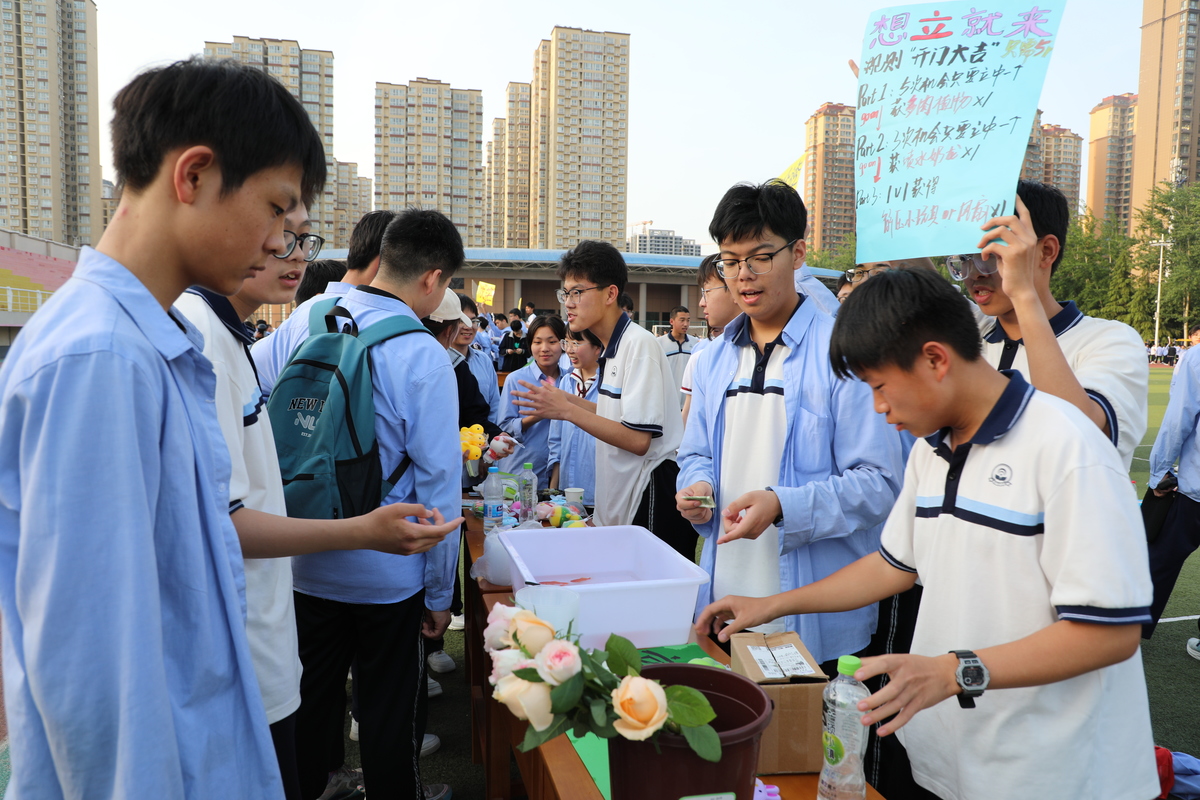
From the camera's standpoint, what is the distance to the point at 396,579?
7.43 ft

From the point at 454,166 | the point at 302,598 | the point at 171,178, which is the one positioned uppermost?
the point at 454,166

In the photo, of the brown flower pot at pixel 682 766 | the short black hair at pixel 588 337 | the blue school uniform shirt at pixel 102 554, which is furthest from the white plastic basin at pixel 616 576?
the short black hair at pixel 588 337

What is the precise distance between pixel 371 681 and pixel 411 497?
601mm

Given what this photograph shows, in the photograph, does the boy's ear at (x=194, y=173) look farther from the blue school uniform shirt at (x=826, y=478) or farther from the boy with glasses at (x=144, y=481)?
the blue school uniform shirt at (x=826, y=478)

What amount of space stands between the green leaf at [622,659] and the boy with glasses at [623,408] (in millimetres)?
2079

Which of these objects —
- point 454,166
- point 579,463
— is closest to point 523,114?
point 454,166

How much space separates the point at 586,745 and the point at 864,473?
3.50ft

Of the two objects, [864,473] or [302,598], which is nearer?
[864,473]

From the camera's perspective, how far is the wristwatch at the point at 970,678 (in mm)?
A: 1120

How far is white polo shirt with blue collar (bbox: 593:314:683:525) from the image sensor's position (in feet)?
10.5

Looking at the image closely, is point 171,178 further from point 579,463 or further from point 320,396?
point 579,463

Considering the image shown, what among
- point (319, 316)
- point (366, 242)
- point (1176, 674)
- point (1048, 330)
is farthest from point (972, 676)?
point (1176, 674)

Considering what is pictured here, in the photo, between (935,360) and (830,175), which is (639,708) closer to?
(935,360)

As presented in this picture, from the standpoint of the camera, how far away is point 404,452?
90.7 inches
